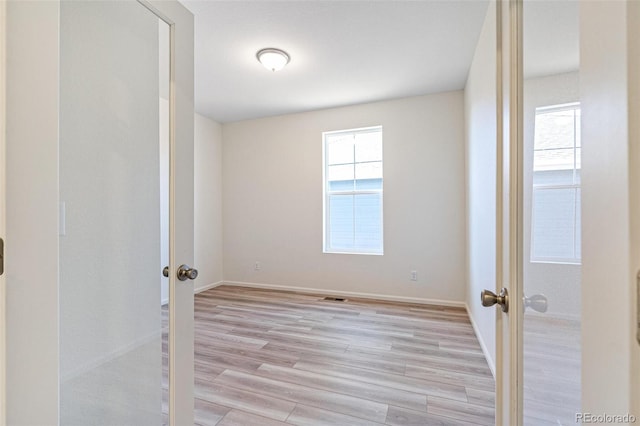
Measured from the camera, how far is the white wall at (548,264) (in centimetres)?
54

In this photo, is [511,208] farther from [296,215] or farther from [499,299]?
[296,215]

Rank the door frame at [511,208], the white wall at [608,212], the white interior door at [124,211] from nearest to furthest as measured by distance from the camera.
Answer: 1. the white wall at [608,212]
2. the door frame at [511,208]
3. the white interior door at [124,211]

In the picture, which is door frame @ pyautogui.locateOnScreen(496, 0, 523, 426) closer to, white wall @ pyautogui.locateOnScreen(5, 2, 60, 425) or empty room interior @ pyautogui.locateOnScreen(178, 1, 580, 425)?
empty room interior @ pyautogui.locateOnScreen(178, 1, 580, 425)

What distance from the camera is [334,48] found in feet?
8.25

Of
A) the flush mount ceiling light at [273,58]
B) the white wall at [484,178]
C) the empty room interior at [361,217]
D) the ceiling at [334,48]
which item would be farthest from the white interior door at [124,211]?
the white wall at [484,178]

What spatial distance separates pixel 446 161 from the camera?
11.4ft

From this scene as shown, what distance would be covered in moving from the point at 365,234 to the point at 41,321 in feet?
11.7

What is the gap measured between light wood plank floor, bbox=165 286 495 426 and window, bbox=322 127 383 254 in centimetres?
104

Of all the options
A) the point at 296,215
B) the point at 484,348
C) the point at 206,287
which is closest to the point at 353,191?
the point at 296,215

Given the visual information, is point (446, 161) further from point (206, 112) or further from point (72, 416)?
point (72, 416)

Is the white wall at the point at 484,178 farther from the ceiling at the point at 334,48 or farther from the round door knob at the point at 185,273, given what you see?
the round door knob at the point at 185,273

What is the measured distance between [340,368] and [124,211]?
174cm

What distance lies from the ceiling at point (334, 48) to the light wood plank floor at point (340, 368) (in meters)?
2.59

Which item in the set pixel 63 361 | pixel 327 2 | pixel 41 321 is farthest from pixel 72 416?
pixel 327 2
